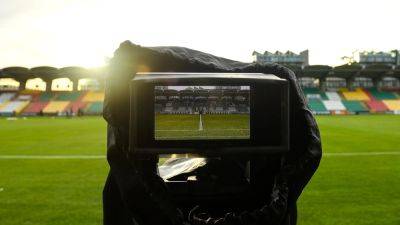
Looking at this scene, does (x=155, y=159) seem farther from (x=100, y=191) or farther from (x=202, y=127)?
(x=100, y=191)

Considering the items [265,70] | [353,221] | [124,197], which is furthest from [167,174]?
[353,221]

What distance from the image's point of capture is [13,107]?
2010 inches

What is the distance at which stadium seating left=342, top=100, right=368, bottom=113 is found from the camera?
4978cm

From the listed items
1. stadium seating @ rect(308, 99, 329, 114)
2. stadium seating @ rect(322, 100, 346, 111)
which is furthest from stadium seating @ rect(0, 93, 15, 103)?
stadium seating @ rect(322, 100, 346, 111)

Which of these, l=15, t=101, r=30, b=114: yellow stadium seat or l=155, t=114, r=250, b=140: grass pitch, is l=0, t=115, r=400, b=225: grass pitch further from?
l=15, t=101, r=30, b=114: yellow stadium seat

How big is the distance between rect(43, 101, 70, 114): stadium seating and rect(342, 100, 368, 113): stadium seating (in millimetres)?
32580

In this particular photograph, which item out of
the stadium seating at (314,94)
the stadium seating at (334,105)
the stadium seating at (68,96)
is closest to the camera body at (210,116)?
the stadium seating at (334,105)

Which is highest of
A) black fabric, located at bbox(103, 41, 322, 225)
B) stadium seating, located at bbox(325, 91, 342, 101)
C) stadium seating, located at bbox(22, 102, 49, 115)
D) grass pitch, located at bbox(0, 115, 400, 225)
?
black fabric, located at bbox(103, 41, 322, 225)

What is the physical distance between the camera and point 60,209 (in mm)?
5488

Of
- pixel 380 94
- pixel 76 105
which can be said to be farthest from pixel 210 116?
pixel 380 94

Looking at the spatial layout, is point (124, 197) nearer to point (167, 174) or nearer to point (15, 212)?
point (167, 174)

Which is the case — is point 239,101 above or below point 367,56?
below

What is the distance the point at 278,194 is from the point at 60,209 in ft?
14.1

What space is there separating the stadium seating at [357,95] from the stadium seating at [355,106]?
63.5 inches
